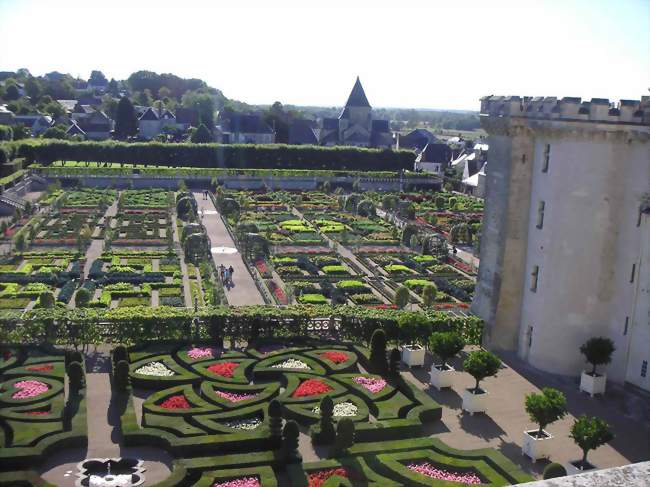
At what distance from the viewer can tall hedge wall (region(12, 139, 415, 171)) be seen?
8031cm

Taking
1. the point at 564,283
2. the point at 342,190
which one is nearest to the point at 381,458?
the point at 564,283

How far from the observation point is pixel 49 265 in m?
37.4

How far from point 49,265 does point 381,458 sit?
26085mm

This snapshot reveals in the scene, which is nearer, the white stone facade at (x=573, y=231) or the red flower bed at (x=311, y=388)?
the red flower bed at (x=311, y=388)

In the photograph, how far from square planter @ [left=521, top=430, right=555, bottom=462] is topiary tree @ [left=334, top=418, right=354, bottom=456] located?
4.94 meters

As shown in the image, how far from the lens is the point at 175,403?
20.2 m

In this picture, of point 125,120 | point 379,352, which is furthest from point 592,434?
point 125,120

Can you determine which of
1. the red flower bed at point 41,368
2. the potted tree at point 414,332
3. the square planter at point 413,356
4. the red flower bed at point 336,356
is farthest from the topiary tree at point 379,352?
the red flower bed at point 41,368

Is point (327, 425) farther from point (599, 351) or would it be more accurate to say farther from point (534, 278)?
point (534, 278)

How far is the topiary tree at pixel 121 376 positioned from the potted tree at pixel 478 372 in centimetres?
1052

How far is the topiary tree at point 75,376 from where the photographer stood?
20.6m

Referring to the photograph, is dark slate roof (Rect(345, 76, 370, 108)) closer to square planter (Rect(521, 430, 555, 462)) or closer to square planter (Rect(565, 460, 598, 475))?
square planter (Rect(521, 430, 555, 462))

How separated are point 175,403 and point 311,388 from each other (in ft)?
13.8

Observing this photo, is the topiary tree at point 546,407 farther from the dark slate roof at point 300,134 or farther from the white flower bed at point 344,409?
the dark slate roof at point 300,134
